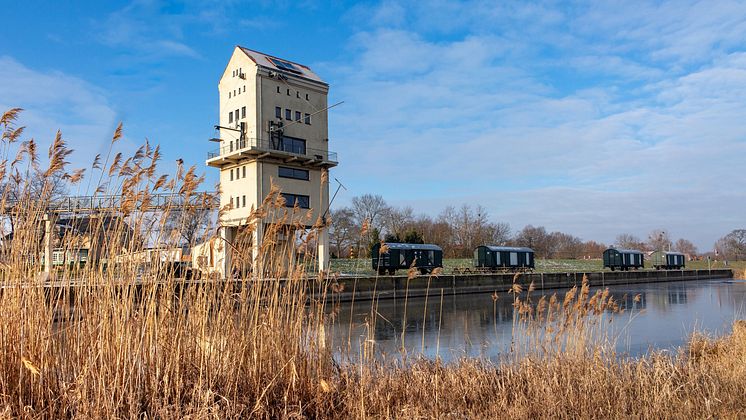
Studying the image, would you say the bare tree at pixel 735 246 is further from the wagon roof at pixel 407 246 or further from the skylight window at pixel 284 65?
the skylight window at pixel 284 65

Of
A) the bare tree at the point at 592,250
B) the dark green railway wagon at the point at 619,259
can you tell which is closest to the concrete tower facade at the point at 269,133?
the dark green railway wagon at the point at 619,259

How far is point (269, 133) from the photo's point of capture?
3070cm

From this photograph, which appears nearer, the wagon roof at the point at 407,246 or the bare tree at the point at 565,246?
the wagon roof at the point at 407,246

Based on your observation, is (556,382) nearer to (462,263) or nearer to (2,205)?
(2,205)

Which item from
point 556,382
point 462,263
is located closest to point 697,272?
point 462,263

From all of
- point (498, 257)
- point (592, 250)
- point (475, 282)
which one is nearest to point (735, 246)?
point (592, 250)

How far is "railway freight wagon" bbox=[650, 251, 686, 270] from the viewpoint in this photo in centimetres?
6744

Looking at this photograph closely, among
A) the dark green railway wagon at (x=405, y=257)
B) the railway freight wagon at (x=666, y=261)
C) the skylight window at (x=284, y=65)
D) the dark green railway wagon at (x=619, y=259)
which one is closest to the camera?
the skylight window at (x=284, y=65)

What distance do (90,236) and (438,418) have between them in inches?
120

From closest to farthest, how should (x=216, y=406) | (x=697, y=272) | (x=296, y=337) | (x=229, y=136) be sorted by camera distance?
(x=216, y=406) → (x=296, y=337) → (x=229, y=136) → (x=697, y=272)

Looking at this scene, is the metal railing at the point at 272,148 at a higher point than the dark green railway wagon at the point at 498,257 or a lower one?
higher

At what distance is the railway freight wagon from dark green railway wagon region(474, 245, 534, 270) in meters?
28.3

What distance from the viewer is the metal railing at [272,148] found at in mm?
30031

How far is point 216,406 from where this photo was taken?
3.79 metres
